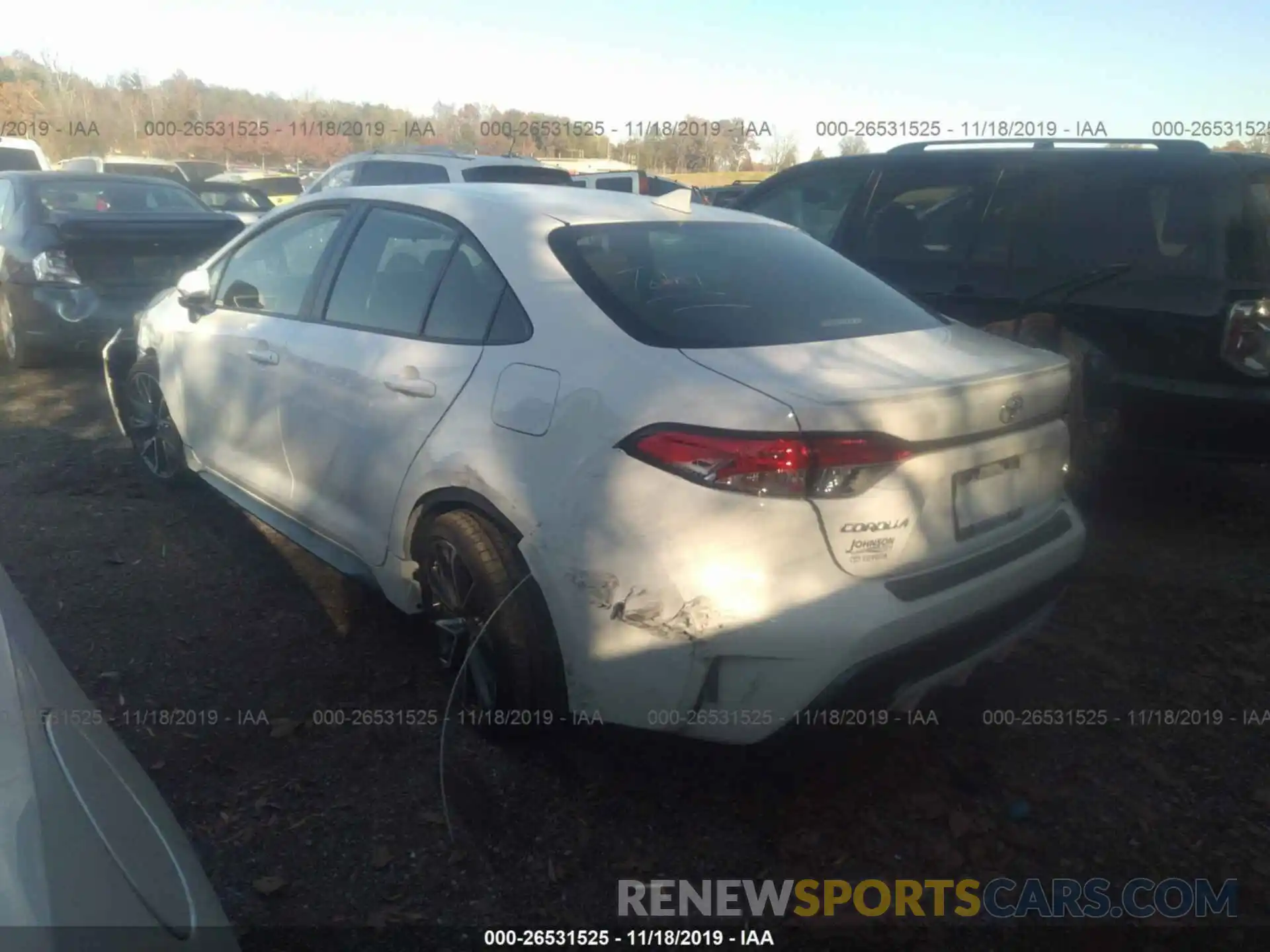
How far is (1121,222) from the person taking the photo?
458 centimetres

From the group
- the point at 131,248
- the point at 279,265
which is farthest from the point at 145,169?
the point at 279,265

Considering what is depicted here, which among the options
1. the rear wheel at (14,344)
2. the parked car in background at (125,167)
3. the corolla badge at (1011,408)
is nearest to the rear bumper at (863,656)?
the corolla badge at (1011,408)

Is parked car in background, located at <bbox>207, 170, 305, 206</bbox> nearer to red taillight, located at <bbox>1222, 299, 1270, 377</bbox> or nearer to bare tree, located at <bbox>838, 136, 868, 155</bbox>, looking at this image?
bare tree, located at <bbox>838, 136, 868, 155</bbox>

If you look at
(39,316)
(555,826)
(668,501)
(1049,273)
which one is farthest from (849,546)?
(39,316)

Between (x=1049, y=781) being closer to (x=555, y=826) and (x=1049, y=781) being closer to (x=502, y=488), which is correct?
(x=555, y=826)

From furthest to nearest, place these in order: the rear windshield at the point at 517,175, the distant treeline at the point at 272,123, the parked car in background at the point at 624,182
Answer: the distant treeline at the point at 272,123
the parked car in background at the point at 624,182
the rear windshield at the point at 517,175

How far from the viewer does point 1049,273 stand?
4.71 m

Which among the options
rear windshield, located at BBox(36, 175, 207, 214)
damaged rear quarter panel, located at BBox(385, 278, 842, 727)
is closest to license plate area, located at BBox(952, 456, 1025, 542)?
damaged rear quarter panel, located at BBox(385, 278, 842, 727)

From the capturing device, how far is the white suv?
9555mm

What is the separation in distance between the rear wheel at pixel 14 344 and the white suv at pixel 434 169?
9.56ft

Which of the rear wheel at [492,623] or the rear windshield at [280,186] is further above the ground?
the rear windshield at [280,186]

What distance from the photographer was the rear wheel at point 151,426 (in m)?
4.82

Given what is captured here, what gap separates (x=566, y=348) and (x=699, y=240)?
873 millimetres

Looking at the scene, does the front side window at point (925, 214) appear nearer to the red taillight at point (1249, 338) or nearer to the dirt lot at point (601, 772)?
the red taillight at point (1249, 338)
